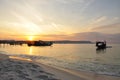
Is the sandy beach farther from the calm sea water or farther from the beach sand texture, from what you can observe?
the calm sea water

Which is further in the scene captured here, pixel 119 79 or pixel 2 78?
pixel 119 79

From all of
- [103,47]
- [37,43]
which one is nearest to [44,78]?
[103,47]

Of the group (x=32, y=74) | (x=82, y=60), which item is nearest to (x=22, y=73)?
(x=32, y=74)

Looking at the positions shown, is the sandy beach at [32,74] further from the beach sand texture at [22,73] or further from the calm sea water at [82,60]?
the calm sea water at [82,60]

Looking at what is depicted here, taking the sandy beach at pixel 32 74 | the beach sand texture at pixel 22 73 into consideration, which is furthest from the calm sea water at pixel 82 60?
the beach sand texture at pixel 22 73

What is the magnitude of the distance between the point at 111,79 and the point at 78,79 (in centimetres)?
363

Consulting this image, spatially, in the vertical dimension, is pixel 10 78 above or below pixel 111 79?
→ above

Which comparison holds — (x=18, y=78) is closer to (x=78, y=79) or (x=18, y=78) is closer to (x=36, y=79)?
(x=36, y=79)

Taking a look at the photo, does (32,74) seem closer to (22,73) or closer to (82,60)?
(22,73)

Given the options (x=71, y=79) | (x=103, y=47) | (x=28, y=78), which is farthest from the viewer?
(x=103, y=47)

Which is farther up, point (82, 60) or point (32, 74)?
point (32, 74)

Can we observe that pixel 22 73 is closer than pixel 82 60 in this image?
Yes

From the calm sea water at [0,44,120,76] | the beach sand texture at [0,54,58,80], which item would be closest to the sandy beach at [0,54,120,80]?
the beach sand texture at [0,54,58,80]

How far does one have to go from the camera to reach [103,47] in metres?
88.5
